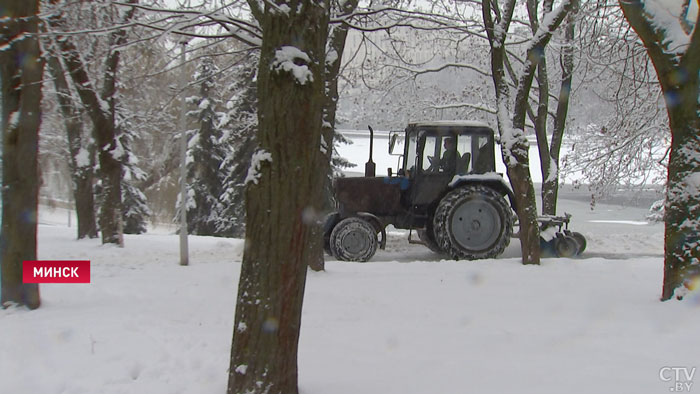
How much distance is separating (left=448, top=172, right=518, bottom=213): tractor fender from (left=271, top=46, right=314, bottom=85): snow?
747 centimetres

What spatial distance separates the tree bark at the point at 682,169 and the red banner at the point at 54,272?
6.54 m

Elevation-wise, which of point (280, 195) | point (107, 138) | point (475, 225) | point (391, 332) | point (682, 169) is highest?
point (107, 138)

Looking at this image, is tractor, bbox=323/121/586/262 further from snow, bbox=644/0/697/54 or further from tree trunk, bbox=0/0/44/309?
tree trunk, bbox=0/0/44/309

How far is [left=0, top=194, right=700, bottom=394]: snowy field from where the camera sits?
12.7ft

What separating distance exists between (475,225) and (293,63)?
7839 mm

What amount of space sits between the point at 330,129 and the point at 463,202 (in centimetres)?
422

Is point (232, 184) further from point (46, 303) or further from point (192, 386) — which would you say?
point (192, 386)

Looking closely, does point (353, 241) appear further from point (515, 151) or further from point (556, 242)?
point (556, 242)

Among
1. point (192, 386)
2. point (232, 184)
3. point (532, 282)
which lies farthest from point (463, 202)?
point (232, 184)

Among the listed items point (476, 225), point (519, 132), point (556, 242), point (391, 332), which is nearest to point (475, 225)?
point (476, 225)

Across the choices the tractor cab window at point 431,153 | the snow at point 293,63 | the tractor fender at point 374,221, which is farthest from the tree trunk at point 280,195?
the tractor cab window at point 431,153

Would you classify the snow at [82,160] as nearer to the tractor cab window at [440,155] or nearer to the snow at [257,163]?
the tractor cab window at [440,155]

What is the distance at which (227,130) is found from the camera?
21719 millimetres

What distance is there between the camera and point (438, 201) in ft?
34.4
